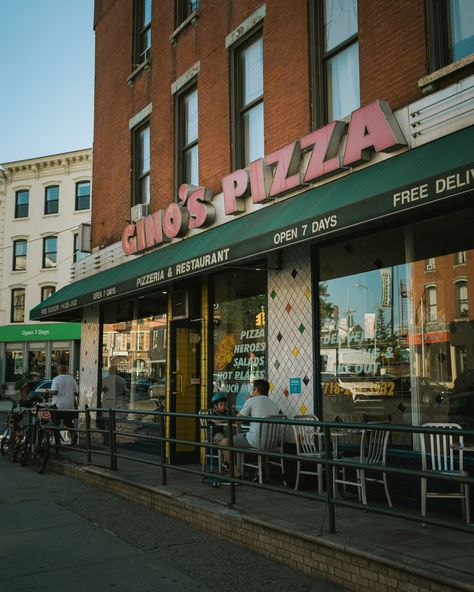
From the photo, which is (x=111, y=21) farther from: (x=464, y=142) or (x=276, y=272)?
(x=464, y=142)

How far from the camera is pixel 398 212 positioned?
6172mm

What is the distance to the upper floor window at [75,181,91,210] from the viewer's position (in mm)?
35812

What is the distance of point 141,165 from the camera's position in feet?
46.6

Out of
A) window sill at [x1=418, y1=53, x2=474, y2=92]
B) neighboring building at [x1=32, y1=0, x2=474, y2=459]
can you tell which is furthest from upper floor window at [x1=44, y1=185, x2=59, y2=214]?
window sill at [x1=418, y1=53, x2=474, y2=92]

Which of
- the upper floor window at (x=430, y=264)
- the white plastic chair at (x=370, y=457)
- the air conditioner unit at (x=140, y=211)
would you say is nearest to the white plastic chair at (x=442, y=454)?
the white plastic chair at (x=370, y=457)

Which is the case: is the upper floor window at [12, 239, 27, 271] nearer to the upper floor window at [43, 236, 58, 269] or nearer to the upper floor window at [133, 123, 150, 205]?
the upper floor window at [43, 236, 58, 269]

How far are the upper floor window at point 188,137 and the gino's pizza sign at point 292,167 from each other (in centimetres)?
62

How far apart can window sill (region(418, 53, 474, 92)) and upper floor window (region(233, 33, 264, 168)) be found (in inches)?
137

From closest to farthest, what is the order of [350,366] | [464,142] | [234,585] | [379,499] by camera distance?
[234,585], [464,142], [379,499], [350,366]

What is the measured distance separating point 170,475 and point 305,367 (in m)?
2.45

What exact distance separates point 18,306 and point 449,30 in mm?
34279

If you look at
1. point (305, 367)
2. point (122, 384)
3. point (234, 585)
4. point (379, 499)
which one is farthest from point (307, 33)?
point (122, 384)

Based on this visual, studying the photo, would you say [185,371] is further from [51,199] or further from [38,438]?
[51,199]

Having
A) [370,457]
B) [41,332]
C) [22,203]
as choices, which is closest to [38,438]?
[370,457]
